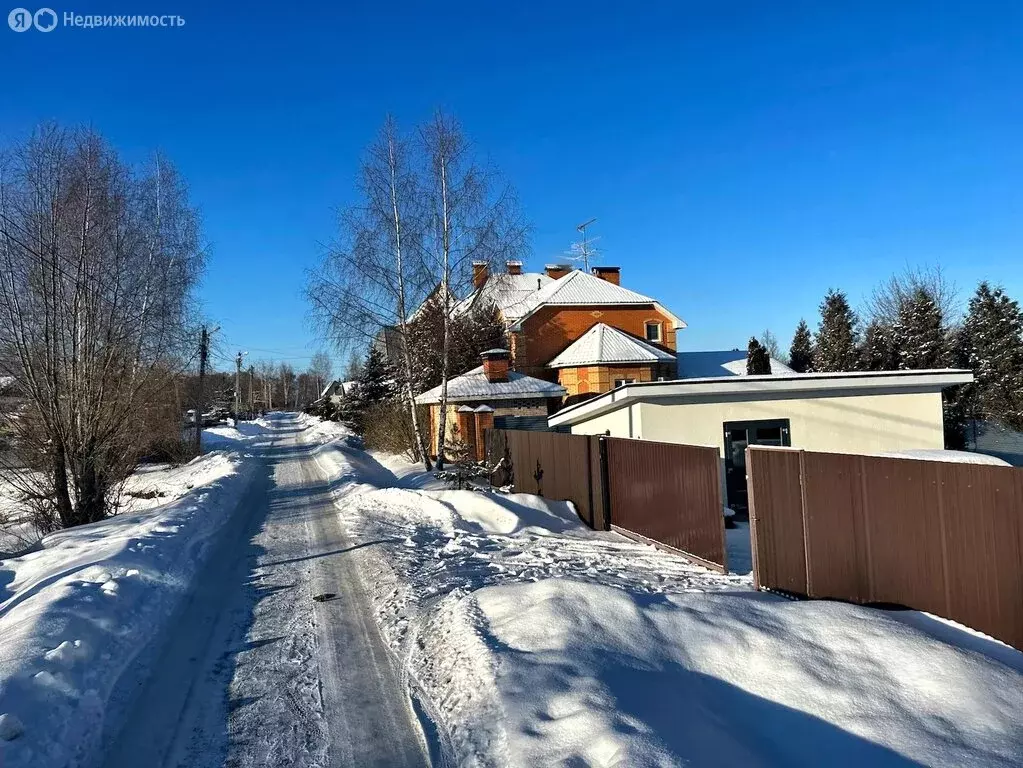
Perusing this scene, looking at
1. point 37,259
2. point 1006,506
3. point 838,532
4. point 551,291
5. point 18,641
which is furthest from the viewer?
point 551,291

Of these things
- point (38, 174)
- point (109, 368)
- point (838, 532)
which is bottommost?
point (838, 532)

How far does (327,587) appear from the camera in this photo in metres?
8.42

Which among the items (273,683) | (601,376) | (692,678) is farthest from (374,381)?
(692,678)

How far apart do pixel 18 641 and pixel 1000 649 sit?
24.0ft

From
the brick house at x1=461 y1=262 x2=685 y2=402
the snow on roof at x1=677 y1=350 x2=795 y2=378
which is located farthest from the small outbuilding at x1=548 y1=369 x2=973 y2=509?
the snow on roof at x1=677 y1=350 x2=795 y2=378

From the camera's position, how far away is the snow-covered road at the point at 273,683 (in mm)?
4398

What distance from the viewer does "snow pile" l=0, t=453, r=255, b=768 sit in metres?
4.38

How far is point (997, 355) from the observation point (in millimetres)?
35281

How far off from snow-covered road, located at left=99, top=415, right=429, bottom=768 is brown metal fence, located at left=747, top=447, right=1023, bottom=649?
4.03 m

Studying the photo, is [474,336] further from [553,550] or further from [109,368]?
[553,550]

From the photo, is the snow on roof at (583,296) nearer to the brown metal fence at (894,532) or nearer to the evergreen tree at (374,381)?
the evergreen tree at (374,381)

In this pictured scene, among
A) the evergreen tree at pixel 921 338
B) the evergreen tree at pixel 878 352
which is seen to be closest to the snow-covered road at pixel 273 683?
the evergreen tree at pixel 921 338

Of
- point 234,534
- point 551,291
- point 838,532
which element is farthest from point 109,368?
point 551,291

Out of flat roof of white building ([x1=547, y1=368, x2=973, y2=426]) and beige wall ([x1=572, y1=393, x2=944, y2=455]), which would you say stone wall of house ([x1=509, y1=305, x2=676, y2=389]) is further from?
flat roof of white building ([x1=547, y1=368, x2=973, y2=426])
